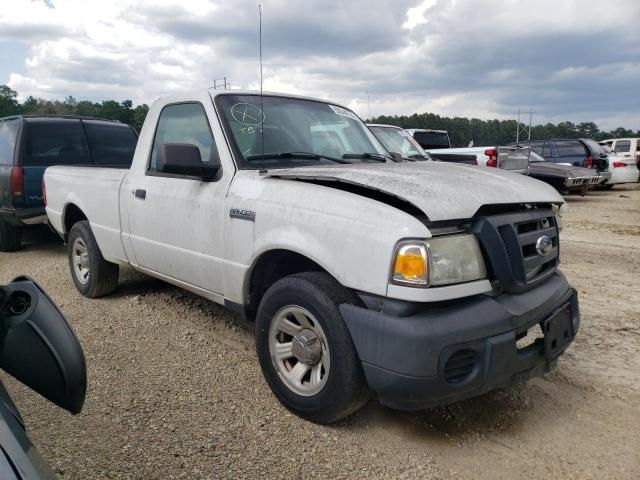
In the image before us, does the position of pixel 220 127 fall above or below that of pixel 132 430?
above

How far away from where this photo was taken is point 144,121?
4348 millimetres

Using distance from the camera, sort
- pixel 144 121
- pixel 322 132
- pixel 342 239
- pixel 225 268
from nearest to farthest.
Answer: pixel 342 239, pixel 225 268, pixel 322 132, pixel 144 121

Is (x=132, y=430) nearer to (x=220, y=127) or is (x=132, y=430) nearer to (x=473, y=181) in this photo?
(x=220, y=127)

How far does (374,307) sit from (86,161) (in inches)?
256

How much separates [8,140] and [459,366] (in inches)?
293

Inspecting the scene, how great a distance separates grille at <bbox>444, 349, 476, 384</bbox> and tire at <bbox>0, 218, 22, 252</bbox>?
7140 millimetres

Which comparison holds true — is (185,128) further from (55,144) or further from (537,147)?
(537,147)

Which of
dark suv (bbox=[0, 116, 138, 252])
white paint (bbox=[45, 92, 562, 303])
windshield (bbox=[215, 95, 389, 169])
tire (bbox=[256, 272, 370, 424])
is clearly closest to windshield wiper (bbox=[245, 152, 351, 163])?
windshield (bbox=[215, 95, 389, 169])

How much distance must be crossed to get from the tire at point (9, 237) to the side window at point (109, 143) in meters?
1.47

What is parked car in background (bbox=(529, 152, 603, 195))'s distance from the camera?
13062 mm

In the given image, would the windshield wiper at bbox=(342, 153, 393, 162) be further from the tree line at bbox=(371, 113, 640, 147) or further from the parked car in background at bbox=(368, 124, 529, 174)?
the tree line at bbox=(371, 113, 640, 147)

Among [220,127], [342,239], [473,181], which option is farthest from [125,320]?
[473,181]

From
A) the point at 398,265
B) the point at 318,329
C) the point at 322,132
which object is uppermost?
the point at 322,132

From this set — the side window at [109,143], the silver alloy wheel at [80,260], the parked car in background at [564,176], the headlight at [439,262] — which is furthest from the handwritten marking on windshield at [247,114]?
the parked car in background at [564,176]
